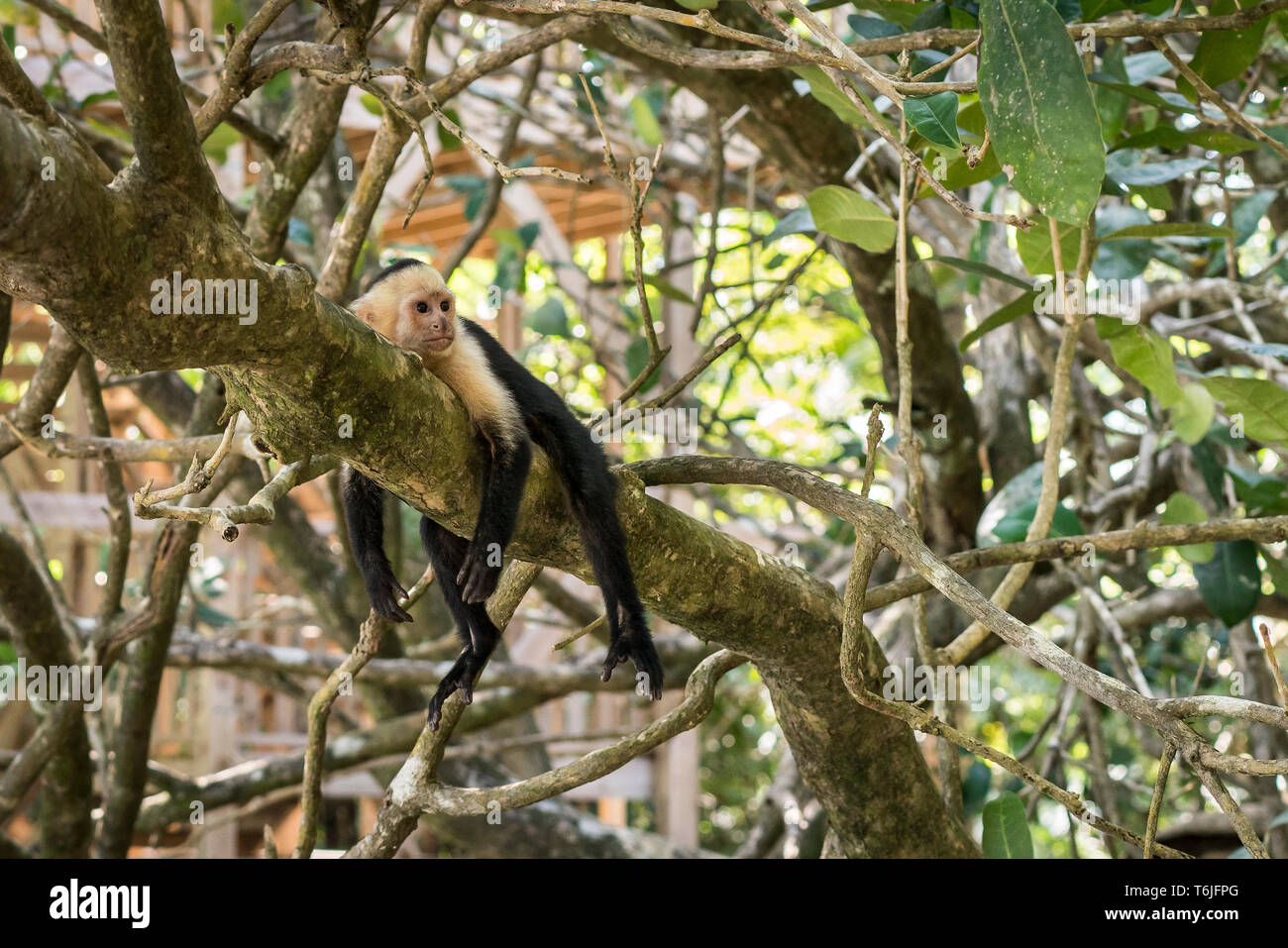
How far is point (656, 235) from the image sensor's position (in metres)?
10.5

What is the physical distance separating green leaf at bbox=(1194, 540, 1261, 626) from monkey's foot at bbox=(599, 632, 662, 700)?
5.37ft

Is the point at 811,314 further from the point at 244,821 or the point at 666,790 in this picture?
the point at 244,821

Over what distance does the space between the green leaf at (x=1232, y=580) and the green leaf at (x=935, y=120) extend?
1.68m

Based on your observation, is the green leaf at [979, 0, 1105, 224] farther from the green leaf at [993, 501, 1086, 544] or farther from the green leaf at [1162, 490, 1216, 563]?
the green leaf at [1162, 490, 1216, 563]

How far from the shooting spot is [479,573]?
83.4 inches

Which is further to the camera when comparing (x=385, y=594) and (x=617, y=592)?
(x=385, y=594)

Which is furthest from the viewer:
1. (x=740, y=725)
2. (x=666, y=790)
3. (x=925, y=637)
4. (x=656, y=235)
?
(x=656, y=235)

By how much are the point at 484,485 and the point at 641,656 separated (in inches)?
27.7

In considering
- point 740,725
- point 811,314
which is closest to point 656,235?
point 811,314

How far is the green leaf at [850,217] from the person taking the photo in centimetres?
248

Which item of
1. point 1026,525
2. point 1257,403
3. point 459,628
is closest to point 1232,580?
point 1257,403

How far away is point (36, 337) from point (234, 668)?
452 cm

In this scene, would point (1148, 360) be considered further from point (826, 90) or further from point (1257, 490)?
point (826, 90)

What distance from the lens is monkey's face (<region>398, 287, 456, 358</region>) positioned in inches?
99.7
